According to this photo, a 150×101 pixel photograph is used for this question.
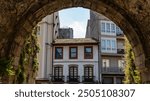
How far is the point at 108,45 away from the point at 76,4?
27947 mm

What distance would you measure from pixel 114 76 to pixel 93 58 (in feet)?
10.6

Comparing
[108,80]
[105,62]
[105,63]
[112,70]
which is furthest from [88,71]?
[112,70]

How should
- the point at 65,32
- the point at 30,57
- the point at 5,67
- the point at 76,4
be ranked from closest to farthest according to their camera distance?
the point at 5,67 → the point at 76,4 → the point at 30,57 → the point at 65,32

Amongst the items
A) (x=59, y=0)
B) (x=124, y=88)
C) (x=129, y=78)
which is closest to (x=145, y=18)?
(x=59, y=0)

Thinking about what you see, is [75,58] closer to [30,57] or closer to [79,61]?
[79,61]

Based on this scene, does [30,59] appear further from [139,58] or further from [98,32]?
[98,32]

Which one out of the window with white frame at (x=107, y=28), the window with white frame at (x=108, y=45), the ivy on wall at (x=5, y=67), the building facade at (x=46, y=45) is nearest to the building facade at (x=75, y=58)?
the building facade at (x=46, y=45)

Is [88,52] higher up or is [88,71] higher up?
[88,52]

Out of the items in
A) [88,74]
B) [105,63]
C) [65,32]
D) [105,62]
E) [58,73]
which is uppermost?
[65,32]

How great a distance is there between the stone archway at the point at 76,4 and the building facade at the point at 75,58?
25.8 meters

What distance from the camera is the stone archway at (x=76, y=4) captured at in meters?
7.26

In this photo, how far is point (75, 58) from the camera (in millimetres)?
34344

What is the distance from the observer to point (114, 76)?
115 feet

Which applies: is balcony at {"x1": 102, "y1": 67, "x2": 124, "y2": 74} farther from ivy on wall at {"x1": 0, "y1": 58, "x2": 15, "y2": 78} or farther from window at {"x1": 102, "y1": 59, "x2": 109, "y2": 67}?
ivy on wall at {"x1": 0, "y1": 58, "x2": 15, "y2": 78}
